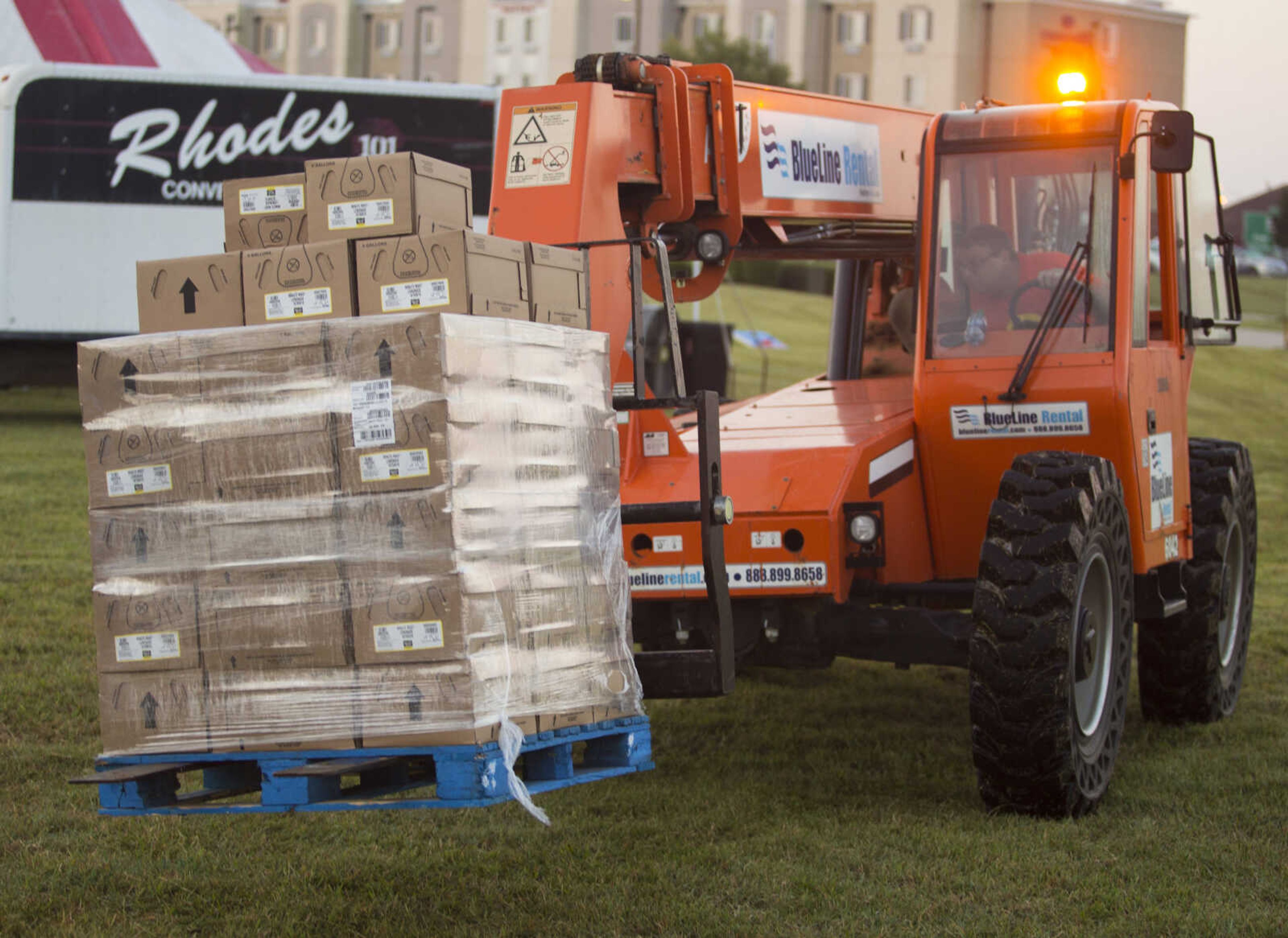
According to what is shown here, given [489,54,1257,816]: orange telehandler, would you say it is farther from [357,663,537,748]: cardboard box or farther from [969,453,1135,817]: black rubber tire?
[357,663,537,748]: cardboard box

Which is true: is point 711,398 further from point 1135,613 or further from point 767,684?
point 767,684

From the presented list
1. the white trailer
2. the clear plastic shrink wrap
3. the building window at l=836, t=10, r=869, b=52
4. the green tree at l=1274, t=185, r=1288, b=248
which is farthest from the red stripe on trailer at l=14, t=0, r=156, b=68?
the green tree at l=1274, t=185, r=1288, b=248

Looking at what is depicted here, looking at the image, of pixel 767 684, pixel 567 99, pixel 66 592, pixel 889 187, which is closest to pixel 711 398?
pixel 567 99

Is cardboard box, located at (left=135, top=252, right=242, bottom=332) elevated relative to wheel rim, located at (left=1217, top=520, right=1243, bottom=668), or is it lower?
elevated

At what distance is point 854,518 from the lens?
21.1 ft

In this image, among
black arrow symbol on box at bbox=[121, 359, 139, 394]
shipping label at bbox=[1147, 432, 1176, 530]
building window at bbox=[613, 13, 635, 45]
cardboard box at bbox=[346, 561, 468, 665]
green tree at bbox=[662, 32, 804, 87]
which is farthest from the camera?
building window at bbox=[613, 13, 635, 45]

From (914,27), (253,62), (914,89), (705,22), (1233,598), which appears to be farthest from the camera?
(705,22)

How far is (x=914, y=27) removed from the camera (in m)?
66.6

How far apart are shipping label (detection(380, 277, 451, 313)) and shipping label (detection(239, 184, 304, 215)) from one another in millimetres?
606

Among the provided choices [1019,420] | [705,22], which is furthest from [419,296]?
[705,22]

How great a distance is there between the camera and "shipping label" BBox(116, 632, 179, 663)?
4664 mm

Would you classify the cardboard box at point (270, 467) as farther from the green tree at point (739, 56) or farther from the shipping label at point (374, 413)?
the green tree at point (739, 56)

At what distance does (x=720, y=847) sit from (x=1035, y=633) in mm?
1380

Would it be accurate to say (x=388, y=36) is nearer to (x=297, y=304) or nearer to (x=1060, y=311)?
(x=1060, y=311)
